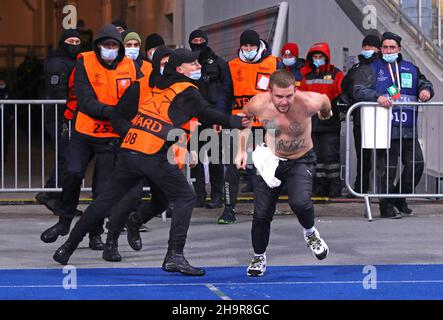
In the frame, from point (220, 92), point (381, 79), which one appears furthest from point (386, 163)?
point (220, 92)

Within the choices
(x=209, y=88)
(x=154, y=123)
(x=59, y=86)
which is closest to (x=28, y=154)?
(x=59, y=86)

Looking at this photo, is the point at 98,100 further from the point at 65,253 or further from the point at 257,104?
the point at 257,104

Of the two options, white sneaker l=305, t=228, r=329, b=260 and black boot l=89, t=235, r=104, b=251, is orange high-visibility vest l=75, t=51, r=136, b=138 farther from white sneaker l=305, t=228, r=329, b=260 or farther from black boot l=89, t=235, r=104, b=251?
white sneaker l=305, t=228, r=329, b=260

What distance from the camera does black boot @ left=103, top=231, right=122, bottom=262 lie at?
10.4m

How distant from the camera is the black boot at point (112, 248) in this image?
1045 cm

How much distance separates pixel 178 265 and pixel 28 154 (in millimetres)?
8157

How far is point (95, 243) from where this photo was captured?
36.6 feet

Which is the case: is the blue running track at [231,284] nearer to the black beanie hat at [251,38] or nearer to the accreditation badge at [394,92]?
the black beanie hat at [251,38]

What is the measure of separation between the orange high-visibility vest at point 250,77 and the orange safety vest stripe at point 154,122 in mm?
3292

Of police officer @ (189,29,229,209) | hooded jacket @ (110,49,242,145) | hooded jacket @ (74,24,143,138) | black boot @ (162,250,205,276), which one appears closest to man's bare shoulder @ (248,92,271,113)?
hooded jacket @ (110,49,242,145)

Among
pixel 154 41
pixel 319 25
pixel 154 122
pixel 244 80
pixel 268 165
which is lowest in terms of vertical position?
pixel 268 165

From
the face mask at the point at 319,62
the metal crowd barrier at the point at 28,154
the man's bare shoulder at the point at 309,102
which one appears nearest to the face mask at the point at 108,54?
the man's bare shoulder at the point at 309,102

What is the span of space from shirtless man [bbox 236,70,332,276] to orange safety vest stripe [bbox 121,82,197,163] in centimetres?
59
